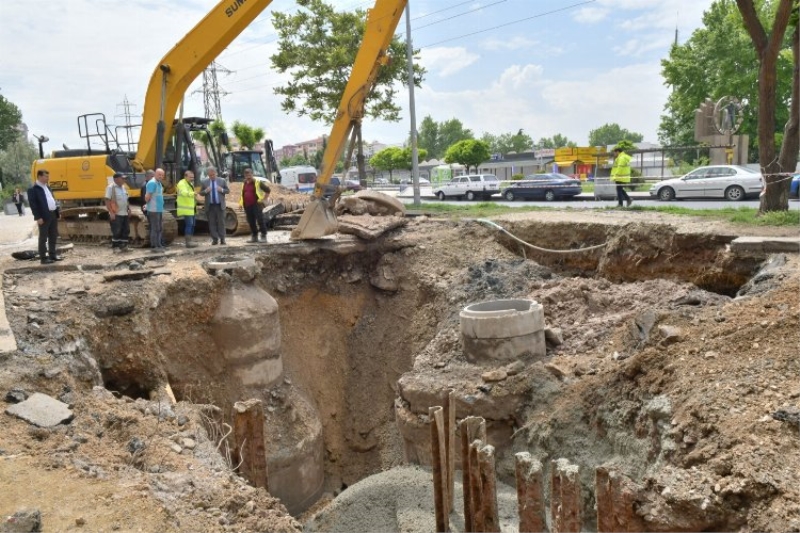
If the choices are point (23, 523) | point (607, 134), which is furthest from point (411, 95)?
point (607, 134)

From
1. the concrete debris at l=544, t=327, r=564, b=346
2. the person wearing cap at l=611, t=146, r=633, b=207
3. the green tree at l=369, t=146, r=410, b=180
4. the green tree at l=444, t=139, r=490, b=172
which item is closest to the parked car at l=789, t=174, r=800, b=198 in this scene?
the person wearing cap at l=611, t=146, r=633, b=207

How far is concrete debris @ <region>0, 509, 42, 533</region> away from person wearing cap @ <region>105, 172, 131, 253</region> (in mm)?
8691

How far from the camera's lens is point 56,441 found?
4.97 meters

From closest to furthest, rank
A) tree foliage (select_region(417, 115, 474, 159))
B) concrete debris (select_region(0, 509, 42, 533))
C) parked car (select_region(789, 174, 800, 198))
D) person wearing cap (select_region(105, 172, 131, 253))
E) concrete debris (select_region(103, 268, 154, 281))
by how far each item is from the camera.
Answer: concrete debris (select_region(0, 509, 42, 533)) < concrete debris (select_region(103, 268, 154, 281)) < person wearing cap (select_region(105, 172, 131, 253)) < parked car (select_region(789, 174, 800, 198)) < tree foliage (select_region(417, 115, 474, 159))

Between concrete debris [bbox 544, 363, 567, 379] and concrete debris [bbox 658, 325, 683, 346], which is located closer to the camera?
concrete debris [bbox 658, 325, 683, 346]

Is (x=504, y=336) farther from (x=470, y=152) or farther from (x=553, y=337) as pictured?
(x=470, y=152)

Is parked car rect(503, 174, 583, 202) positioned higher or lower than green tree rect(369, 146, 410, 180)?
lower

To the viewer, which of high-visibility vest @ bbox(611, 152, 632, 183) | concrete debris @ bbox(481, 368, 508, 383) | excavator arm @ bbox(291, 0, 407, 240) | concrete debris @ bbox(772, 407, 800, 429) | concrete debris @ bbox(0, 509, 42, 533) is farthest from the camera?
Answer: high-visibility vest @ bbox(611, 152, 632, 183)

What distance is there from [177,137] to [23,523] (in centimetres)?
1042

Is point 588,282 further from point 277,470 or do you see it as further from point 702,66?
point 702,66

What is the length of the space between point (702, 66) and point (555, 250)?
2806 centimetres

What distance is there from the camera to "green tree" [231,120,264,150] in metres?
36.2

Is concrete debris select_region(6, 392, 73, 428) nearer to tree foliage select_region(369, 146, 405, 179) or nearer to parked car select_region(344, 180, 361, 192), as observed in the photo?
parked car select_region(344, 180, 361, 192)

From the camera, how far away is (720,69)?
32.3 meters
